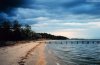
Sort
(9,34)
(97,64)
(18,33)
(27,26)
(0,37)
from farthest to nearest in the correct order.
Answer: (27,26), (18,33), (9,34), (0,37), (97,64)

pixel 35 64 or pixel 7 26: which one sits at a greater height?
pixel 7 26

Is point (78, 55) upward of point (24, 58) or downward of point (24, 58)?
downward

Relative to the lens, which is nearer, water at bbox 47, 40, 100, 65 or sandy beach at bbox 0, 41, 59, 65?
sandy beach at bbox 0, 41, 59, 65

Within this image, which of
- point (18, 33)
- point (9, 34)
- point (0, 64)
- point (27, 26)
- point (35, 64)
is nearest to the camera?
point (0, 64)

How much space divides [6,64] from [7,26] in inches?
4752

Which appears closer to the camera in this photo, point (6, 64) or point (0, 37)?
point (6, 64)

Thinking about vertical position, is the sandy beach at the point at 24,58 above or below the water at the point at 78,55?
above

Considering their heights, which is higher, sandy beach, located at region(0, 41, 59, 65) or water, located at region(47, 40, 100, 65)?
sandy beach, located at region(0, 41, 59, 65)

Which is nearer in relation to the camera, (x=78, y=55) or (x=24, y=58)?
(x=24, y=58)

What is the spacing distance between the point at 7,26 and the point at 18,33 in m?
11.3

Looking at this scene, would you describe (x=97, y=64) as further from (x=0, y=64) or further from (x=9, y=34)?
(x=9, y=34)

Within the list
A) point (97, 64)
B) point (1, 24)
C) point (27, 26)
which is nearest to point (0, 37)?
point (1, 24)

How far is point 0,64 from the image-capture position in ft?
63.4

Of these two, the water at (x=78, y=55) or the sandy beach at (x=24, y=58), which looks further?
the water at (x=78, y=55)
